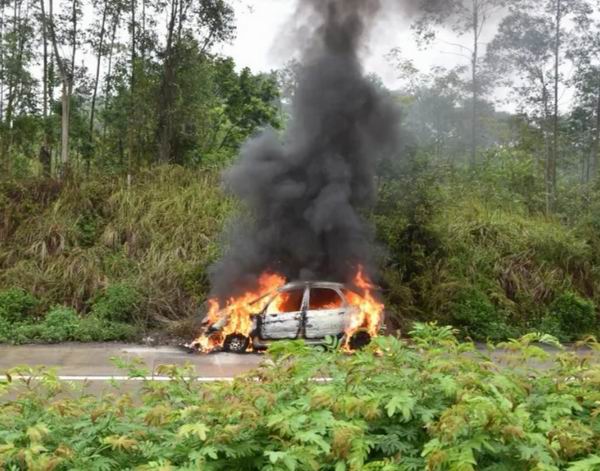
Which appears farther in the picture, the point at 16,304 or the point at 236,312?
the point at 16,304

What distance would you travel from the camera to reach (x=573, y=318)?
486 inches

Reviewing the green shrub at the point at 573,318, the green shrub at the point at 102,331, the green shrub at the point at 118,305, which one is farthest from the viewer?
the green shrub at the point at 573,318

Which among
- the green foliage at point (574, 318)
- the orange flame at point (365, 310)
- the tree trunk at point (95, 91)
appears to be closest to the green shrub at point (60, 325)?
the orange flame at point (365, 310)

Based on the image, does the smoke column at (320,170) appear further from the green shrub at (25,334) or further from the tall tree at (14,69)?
the tall tree at (14,69)

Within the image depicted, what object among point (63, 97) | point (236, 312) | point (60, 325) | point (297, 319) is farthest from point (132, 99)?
point (297, 319)

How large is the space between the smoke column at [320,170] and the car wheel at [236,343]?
1081 mm

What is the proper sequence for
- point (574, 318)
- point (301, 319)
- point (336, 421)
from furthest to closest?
point (574, 318) < point (301, 319) < point (336, 421)

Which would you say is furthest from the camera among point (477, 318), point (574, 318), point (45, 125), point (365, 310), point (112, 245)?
point (45, 125)

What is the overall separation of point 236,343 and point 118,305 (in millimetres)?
2763

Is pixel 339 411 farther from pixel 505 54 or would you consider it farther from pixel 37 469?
pixel 505 54

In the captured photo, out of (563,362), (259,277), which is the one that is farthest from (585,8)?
(563,362)

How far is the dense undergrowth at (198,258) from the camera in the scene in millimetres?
11758

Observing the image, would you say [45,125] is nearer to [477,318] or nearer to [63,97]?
[63,97]

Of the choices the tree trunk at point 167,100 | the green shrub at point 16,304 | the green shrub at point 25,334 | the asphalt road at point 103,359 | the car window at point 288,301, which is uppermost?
the tree trunk at point 167,100
